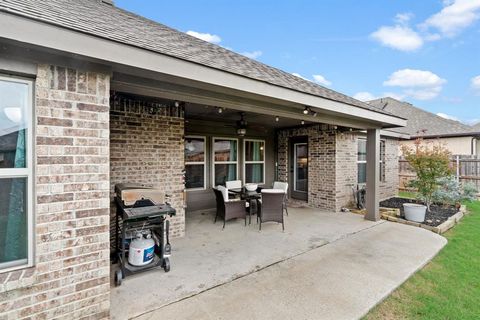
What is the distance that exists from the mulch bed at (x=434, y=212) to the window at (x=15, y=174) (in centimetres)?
757

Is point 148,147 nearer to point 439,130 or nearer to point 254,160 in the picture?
point 254,160

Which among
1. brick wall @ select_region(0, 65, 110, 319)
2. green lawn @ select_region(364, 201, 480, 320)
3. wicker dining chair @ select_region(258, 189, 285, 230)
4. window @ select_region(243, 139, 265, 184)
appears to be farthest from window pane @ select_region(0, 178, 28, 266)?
window @ select_region(243, 139, 265, 184)

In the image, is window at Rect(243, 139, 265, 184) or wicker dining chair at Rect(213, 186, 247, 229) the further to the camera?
window at Rect(243, 139, 265, 184)

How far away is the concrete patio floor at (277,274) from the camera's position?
2525mm

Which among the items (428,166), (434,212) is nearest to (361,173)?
(428,166)

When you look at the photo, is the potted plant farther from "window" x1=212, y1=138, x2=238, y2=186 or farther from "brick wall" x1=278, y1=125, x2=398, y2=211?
"window" x1=212, y1=138, x2=238, y2=186

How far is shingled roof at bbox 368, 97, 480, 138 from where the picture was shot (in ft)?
47.0

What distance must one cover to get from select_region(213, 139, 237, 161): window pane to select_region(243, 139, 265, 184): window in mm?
428

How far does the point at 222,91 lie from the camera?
323 centimetres

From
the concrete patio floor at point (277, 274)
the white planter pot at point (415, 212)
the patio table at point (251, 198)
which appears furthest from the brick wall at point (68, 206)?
the white planter pot at point (415, 212)


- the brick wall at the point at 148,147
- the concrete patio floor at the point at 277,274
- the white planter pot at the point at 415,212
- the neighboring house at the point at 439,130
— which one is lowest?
the concrete patio floor at the point at 277,274

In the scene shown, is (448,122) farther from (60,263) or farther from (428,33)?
(60,263)

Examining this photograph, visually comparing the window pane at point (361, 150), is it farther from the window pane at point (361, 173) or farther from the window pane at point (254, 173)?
the window pane at point (254, 173)

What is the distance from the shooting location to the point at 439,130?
15188 millimetres
